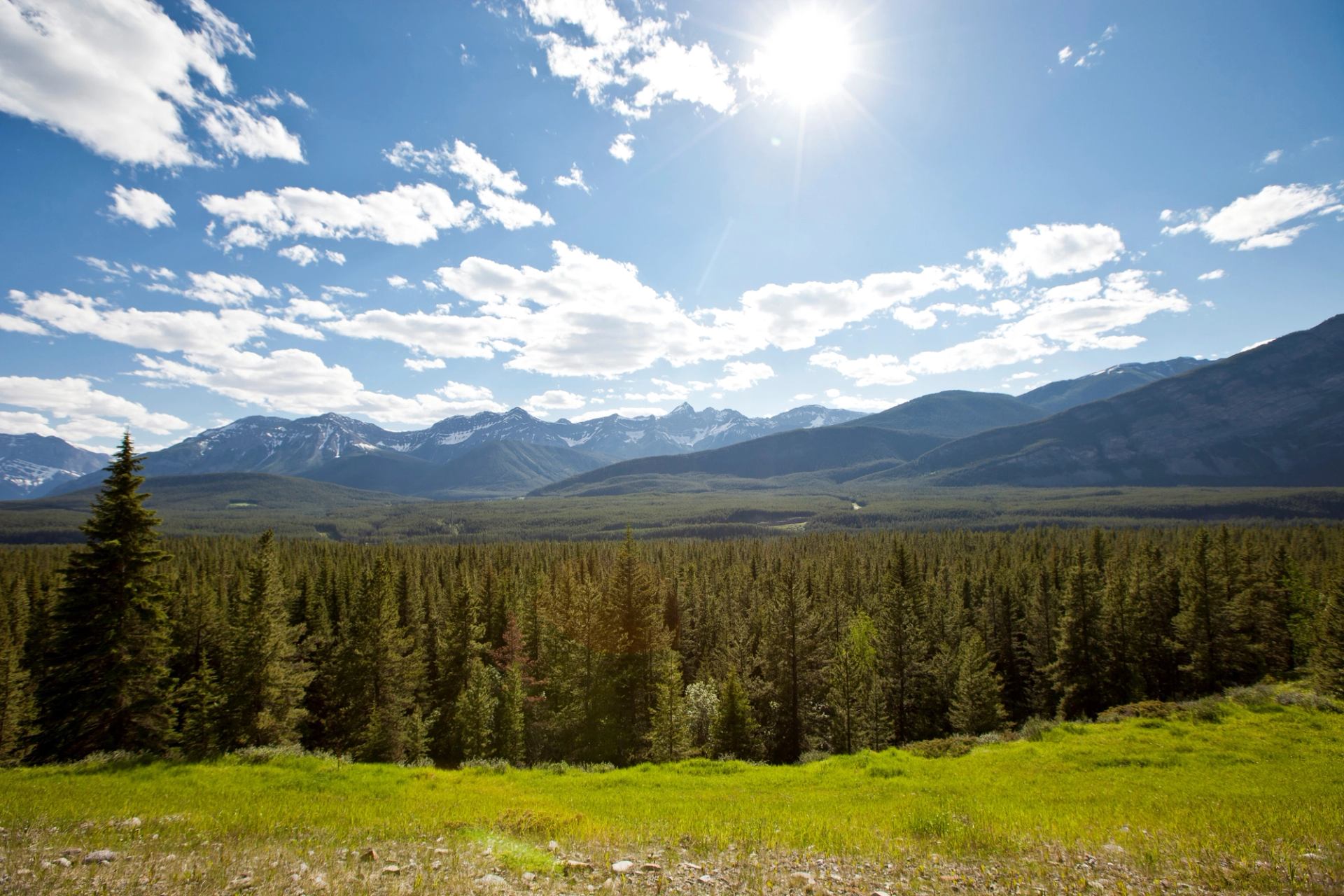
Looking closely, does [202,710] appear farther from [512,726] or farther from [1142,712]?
[1142,712]

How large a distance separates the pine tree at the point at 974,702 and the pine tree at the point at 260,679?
4225 cm

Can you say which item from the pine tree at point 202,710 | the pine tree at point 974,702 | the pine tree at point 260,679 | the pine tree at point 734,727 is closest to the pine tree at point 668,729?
the pine tree at point 734,727

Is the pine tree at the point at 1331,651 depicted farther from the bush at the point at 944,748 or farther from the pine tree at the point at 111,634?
the pine tree at the point at 111,634

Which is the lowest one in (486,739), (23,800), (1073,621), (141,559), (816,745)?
(816,745)

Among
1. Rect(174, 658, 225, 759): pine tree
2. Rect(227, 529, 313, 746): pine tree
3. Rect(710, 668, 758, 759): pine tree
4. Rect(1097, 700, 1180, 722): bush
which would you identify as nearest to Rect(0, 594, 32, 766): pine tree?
Rect(174, 658, 225, 759): pine tree

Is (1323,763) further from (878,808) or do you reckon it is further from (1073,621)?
(1073,621)

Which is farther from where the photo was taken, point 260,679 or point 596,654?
point 596,654

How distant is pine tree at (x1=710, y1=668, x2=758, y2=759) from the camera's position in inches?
1332

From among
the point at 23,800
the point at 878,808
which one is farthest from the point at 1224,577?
the point at 23,800

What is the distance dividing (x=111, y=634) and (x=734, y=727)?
101 ft

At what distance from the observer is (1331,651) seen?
112 ft

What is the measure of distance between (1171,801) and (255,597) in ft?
131

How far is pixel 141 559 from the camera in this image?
2427cm

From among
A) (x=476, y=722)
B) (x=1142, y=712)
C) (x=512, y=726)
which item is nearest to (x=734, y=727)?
(x=512, y=726)
